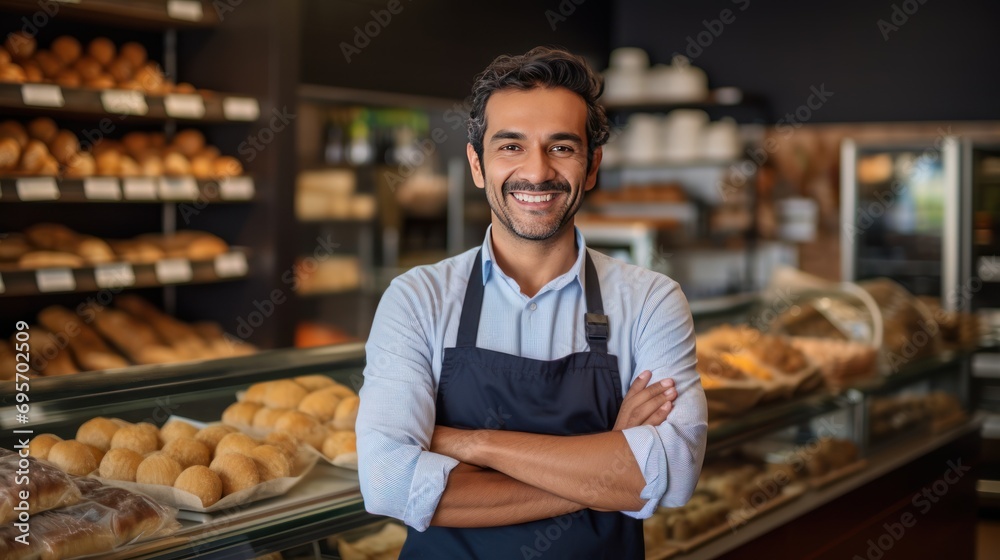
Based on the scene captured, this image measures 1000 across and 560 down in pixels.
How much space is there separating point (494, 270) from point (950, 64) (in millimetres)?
5797

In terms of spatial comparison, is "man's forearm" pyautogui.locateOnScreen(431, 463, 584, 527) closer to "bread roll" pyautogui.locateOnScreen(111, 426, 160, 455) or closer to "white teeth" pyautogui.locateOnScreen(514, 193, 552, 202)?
"white teeth" pyautogui.locateOnScreen(514, 193, 552, 202)

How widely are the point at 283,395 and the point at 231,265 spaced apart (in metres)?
2.44

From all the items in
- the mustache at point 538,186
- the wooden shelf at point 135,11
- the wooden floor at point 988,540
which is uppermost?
the wooden shelf at point 135,11

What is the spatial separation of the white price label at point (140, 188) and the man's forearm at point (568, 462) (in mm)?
2998

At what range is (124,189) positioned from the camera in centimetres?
410

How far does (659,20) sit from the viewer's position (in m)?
7.49

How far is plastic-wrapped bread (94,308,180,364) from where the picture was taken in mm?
4078

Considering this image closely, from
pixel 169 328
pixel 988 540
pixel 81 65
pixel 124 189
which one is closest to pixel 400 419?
pixel 124 189

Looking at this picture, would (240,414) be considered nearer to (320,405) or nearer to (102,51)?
(320,405)

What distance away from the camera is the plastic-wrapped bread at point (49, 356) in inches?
151

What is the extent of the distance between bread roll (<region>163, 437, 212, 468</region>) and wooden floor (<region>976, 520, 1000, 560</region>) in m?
4.15

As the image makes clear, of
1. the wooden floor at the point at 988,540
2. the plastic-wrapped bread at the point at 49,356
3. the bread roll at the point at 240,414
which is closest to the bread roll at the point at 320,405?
the bread roll at the point at 240,414

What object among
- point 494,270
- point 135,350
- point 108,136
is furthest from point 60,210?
point 494,270

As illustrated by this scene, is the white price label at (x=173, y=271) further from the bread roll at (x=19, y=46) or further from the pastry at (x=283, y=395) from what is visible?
Answer: the pastry at (x=283, y=395)
